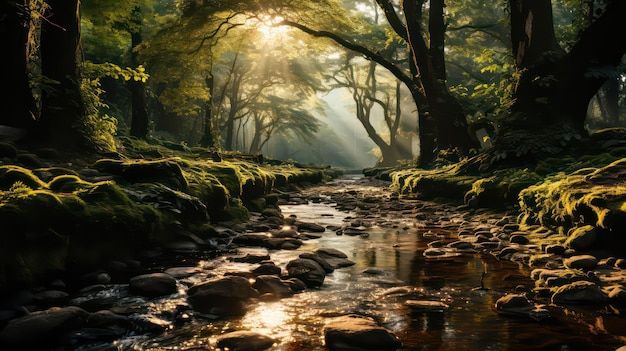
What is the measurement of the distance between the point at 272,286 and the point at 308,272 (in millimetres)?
470

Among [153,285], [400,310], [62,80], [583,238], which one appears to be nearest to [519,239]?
[583,238]

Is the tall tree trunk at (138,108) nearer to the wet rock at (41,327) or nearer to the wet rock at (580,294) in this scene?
the wet rock at (41,327)

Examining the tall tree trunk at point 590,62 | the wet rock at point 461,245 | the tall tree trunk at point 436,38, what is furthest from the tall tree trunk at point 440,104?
the wet rock at point 461,245

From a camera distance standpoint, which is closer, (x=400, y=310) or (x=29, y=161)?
(x=400, y=310)

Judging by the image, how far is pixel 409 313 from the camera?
123 inches

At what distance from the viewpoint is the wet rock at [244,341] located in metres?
2.52

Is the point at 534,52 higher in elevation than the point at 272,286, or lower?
higher

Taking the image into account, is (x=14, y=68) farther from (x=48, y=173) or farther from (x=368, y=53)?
(x=368, y=53)

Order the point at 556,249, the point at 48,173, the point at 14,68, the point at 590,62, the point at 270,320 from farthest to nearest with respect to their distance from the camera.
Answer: the point at 590,62 < the point at 14,68 < the point at 48,173 < the point at 556,249 < the point at 270,320

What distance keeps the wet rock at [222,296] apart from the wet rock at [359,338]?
84cm

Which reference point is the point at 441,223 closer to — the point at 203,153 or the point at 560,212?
the point at 560,212

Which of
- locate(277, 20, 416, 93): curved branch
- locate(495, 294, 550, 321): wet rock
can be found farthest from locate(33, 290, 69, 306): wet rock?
locate(277, 20, 416, 93): curved branch

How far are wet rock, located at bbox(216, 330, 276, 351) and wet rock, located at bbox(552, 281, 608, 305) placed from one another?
6.94 ft

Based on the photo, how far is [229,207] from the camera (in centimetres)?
773
